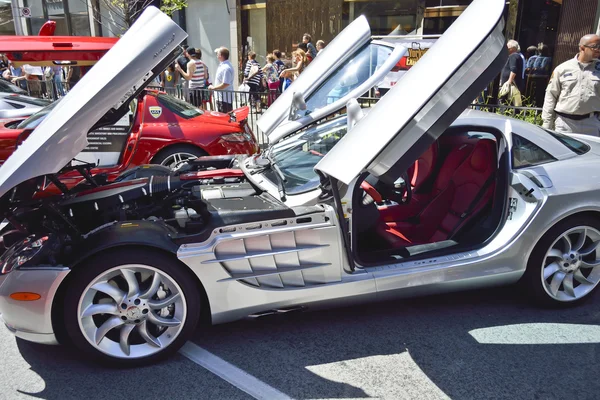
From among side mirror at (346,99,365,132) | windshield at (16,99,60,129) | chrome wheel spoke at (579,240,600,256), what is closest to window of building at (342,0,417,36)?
Answer: windshield at (16,99,60,129)

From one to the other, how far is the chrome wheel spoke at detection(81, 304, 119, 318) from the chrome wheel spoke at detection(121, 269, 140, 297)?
0.11 m

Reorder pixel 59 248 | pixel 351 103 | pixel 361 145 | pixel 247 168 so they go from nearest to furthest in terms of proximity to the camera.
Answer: pixel 361 145 < pixel 59 248 < pixel 351 103 < pixel 247 168

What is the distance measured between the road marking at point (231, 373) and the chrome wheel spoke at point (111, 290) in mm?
542

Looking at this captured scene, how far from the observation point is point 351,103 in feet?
9.61

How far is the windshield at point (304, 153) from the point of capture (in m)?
3.26

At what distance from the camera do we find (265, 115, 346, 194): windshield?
3.26 metres

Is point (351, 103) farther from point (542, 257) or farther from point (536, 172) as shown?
point (542, 257)

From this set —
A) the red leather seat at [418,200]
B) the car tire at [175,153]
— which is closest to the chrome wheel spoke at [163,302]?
the red leather seat at [418,200]

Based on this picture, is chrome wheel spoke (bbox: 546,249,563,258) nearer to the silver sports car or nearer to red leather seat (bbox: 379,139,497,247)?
the silver sports car

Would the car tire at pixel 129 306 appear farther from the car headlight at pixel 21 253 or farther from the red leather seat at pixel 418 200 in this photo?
the red leather seat at pixel 418 200

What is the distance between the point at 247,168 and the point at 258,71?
7.74m

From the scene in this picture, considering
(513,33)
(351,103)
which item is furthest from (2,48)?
(513,33)

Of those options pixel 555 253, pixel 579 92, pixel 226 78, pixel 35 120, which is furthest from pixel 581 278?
pixel 226 78

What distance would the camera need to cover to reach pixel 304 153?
3.64 m
